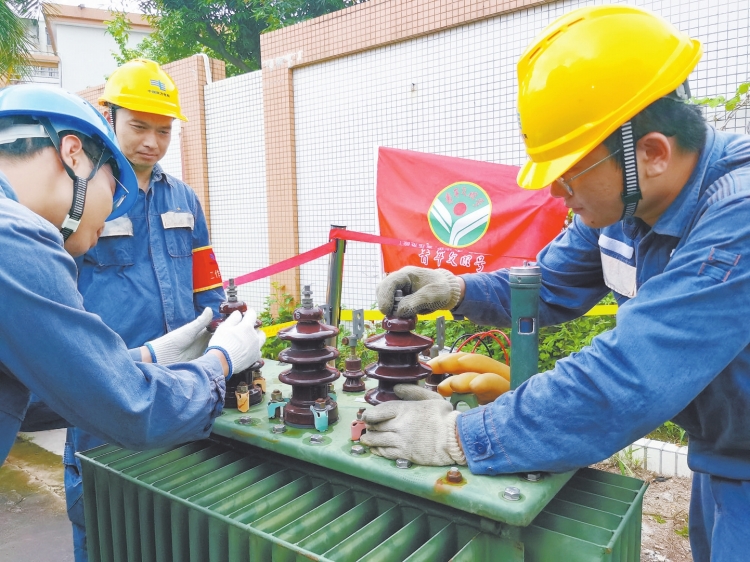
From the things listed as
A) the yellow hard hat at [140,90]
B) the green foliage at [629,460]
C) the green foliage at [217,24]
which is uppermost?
the green foliage at [217,24]

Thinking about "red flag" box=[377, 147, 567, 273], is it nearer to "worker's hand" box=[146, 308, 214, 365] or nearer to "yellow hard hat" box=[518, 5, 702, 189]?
"worker's hand" box=[146, 308, 214, 365]

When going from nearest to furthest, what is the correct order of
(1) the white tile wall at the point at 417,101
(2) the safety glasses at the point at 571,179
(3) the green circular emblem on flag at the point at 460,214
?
(2) the safety glasses at the point at 571,179, (1) the white tile wall at the point at 417,101, (3) the green circular emblem on flag at the point at 460,214

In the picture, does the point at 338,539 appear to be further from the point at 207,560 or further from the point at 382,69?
the point at 382,69

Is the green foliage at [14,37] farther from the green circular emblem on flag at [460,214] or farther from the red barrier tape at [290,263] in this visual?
the red barrier tape at [290,263]

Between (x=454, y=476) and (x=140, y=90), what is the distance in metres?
2.29

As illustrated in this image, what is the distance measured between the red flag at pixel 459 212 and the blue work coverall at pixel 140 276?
7.04 ft

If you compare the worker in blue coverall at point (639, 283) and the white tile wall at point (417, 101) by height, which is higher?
the white tile wall at point (417, 101)

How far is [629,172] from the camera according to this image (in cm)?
132

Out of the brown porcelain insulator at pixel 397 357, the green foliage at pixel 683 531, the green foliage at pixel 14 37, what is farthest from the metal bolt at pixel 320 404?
the green foliage at pixel 14 37

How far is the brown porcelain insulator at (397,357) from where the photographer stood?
159 cm

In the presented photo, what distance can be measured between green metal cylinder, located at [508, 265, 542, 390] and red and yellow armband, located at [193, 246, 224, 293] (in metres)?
1.75

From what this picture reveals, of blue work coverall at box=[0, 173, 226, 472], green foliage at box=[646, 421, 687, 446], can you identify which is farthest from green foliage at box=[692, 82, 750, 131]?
blue work coverall at box=[0, 173, 226, 472]

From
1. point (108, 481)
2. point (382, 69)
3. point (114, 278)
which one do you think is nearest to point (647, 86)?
point (108, 481)

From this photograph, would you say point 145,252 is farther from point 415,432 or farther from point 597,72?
point 597,72
